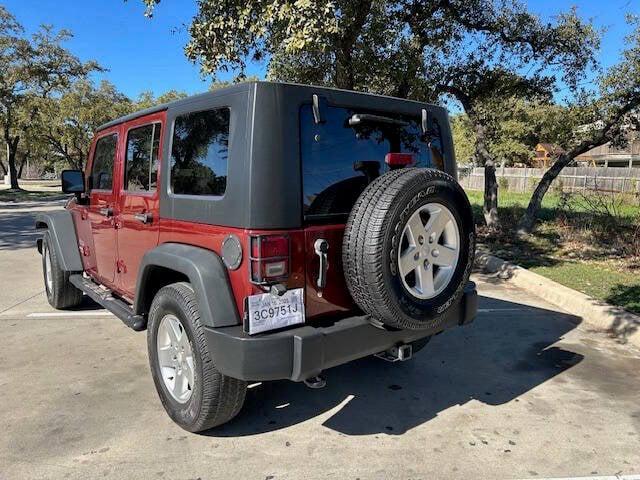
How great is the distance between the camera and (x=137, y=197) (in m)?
3.74

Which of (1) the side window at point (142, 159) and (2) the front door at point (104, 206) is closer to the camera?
(1) the side window at point (142, 159)

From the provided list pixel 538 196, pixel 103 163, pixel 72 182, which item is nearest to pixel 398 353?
pixel 103 163

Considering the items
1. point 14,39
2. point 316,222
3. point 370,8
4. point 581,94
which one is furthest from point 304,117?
point 14,39

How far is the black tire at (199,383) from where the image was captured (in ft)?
9.25

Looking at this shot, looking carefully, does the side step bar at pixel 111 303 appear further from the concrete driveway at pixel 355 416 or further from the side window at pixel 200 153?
the side window at pixel 200 153

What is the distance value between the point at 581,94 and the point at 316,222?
950cm

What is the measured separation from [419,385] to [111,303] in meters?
2.57

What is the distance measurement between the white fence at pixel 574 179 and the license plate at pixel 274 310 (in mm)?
21633

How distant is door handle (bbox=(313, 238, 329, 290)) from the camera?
2.82 m

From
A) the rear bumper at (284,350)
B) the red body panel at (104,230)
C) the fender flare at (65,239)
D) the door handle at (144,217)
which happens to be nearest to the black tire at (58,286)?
the fender flare at (65,239)

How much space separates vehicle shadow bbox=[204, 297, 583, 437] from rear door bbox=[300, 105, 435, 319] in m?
0.88

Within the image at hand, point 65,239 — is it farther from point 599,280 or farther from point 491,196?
point 491,196

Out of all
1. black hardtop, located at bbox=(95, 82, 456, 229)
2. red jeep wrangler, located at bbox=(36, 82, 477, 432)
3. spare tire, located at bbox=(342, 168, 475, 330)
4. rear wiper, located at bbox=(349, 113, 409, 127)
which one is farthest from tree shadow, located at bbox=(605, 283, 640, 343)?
black hardtop, located at bbox=(95, 82, 456, 229)

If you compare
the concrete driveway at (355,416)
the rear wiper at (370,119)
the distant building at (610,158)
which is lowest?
the concrete driveway at (355,416)
